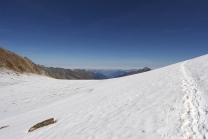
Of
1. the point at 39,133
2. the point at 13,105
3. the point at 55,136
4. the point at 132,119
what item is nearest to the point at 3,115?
the point at 13,105

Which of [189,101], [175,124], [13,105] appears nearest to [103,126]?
[175,124]

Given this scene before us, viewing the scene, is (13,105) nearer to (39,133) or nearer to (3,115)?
(3,115)

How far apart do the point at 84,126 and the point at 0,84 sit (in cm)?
2631

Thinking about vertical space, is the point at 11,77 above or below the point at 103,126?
above

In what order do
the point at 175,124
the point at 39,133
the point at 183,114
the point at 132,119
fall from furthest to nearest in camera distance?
the point at 39,133
the point at 132,119
the point at 183,114
the point at 175,124

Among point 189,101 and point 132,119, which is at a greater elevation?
point 189,101

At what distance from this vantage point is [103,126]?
7949 millimetres

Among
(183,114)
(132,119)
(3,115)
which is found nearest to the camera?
(183,114)

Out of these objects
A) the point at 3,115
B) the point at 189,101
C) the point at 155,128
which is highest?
the point at 189,101

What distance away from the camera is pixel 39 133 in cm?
945

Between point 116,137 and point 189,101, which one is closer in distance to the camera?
point 116,137

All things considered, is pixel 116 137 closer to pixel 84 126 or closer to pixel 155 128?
pixel 155 128

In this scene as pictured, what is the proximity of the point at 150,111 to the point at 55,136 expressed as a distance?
207 inches

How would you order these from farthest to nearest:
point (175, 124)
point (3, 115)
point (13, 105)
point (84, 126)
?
point (13, 105), point (3, 115), point (84, 126), point (175, 124)
